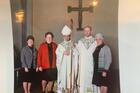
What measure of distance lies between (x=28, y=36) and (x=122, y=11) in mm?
468

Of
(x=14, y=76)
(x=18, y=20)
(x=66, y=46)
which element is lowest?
(x=14, y=76)

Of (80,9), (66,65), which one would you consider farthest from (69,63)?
(80,9)

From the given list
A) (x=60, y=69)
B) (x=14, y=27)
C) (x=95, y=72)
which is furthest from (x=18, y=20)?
(x=95, y=72)

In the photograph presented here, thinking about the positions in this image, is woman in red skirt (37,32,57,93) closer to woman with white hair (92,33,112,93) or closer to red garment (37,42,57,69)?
Answer: red garment (37,42,57,69)

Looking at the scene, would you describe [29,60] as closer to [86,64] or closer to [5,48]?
[5,48]

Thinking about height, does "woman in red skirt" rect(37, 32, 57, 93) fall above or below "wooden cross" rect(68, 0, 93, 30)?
below

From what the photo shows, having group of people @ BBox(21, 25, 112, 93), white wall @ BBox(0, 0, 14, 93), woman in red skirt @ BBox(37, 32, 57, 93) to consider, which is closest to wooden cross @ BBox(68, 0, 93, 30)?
group of people @ BBox(21, 25, 112, 93)

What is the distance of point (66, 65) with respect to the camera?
4.72 ft

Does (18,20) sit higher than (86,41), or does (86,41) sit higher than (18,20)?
(18,20)

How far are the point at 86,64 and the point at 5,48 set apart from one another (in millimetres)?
409

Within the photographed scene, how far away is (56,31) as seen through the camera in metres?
1.46

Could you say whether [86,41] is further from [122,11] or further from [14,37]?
[14,37]

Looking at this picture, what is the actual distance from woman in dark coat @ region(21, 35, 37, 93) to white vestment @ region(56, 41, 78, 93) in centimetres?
12

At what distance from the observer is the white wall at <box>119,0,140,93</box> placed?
143cm
